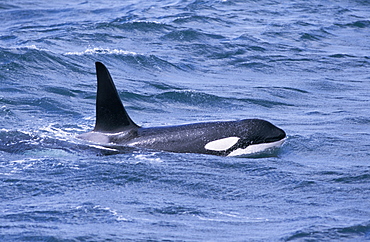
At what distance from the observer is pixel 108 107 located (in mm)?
9375

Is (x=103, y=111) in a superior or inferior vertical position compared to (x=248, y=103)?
superior

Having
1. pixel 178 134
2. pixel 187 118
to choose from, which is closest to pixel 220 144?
pixel 178 134

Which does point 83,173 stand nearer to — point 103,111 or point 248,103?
point 103,111

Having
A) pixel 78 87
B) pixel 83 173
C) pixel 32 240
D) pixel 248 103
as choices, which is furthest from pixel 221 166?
pixel 78 87

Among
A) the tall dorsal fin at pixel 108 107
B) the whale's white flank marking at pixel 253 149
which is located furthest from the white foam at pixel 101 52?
the whale's white flank marking at pixel 253 149

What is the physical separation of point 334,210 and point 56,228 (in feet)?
9.16

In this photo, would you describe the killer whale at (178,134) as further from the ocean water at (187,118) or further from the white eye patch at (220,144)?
the ocean water at (187,118)

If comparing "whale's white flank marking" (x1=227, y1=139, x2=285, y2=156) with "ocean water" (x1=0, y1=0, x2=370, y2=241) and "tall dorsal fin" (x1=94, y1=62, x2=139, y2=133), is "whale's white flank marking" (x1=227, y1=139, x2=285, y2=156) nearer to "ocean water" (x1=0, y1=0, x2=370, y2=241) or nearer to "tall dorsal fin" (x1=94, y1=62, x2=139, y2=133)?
"ocean water" (x1=0, y1=0, x2=370, y2=241)

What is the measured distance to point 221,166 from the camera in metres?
8.63

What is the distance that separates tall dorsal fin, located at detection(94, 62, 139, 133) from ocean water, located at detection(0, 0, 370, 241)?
49 centimetres

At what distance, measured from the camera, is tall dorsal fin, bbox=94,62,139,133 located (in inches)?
363

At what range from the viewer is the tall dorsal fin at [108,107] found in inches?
363

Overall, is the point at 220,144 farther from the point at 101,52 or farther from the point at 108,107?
the point at 101,52

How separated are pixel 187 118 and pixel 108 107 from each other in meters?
2.79
